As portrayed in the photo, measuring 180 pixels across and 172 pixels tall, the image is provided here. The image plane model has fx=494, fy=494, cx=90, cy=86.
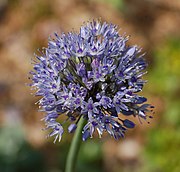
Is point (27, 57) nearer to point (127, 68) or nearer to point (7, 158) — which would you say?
point (7, 158)

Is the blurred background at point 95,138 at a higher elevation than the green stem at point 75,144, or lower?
higher

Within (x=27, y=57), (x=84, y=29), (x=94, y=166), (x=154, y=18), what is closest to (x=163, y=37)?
(x=154, y=18)

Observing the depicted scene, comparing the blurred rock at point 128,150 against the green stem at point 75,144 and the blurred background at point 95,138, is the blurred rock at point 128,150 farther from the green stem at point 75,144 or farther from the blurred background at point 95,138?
the green stem at point 75,144

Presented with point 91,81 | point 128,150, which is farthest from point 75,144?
point 128,150

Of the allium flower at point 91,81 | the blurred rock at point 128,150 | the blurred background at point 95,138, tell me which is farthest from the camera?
the blurred rock at point 128,150

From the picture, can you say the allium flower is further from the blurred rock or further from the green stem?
the blurred rock

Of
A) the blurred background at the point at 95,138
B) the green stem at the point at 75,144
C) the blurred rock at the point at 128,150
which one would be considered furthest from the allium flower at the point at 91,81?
the blurred rock at the point at 128,150
